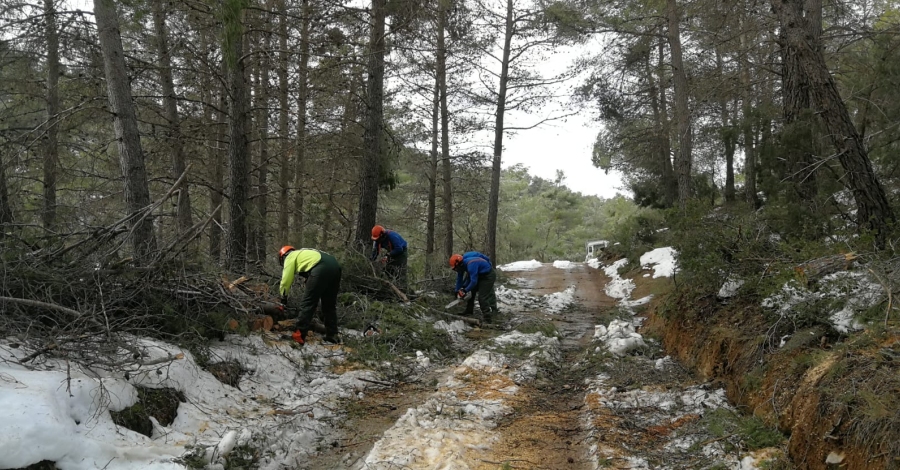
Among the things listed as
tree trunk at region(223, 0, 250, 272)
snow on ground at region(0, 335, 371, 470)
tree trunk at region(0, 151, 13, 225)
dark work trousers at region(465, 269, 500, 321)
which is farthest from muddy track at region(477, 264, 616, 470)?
tree trunk at region(0, 151, 13, 225)

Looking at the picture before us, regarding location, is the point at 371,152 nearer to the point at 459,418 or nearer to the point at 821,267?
the point at 459,418

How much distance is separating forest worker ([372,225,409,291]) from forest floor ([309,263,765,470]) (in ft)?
11.4

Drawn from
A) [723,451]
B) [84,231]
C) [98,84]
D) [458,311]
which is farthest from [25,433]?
[458,311]

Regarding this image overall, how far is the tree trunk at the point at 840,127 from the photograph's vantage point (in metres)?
6.15

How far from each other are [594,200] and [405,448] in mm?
63312

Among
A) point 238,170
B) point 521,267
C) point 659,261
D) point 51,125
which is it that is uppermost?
point 51,125

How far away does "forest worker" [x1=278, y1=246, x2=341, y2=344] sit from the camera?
275 inches

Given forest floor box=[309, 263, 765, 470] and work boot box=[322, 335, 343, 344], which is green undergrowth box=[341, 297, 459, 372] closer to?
work boot box=[322, 335, 343, 344]

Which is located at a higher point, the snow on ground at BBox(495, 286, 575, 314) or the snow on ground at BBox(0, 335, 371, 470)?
the snow on ground at BBox(0, 335, 371, 470)

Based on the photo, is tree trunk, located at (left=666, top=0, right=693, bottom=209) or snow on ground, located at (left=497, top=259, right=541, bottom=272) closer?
tree trunk, located at (left=666, top=0, right=693, bottom=209)

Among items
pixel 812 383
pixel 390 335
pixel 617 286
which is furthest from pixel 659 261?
pixel 812 383

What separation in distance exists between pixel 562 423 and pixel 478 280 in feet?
18.7

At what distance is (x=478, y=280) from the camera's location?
1066 cm

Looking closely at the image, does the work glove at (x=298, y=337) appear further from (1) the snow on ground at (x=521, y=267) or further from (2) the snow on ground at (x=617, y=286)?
(1) the snow on ground at (x=521, y=267)
